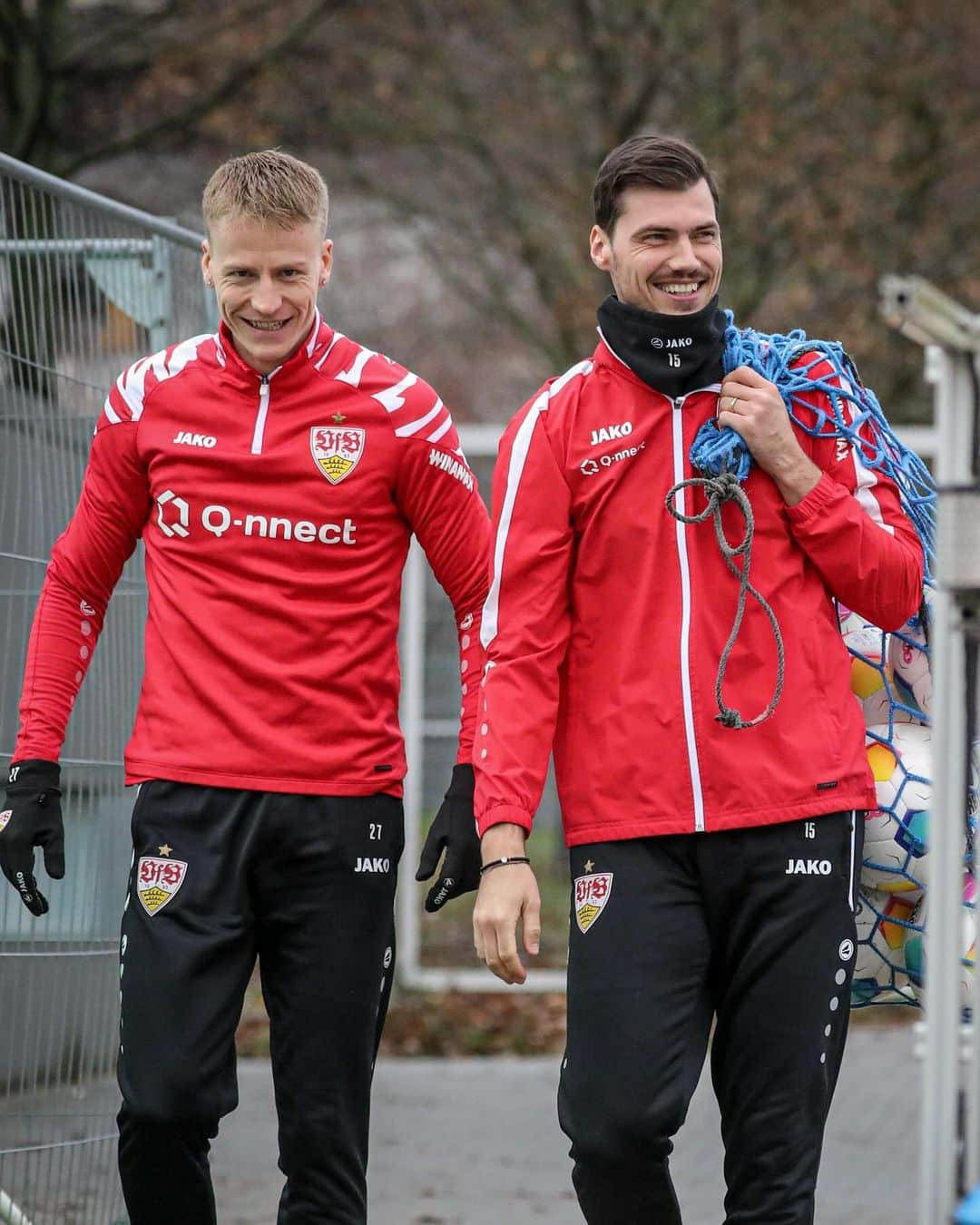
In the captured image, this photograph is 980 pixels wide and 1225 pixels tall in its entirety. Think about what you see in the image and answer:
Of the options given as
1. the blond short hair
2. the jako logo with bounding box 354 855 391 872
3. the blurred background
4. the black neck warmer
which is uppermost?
the blurred background

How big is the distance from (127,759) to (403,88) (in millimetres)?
9929

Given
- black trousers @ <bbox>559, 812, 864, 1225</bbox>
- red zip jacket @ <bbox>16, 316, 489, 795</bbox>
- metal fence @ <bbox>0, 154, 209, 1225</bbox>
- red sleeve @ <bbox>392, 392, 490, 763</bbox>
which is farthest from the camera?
metal fence @ <bbox>0, 154, 209, 1225</bbox>

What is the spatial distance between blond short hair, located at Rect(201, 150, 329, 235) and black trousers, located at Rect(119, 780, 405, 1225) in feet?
3.49

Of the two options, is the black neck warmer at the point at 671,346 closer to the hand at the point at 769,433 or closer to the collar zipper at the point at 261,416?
the hand at the point at 769,433

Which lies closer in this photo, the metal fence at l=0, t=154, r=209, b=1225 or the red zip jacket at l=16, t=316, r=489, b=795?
the red zip jacket at l=16, t=316, r=489, b=795

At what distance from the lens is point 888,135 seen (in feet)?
41.3

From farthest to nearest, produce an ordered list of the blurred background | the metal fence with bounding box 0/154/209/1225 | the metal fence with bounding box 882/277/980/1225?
the blurred background
the metal fence with bounding box 0/154/209/1225
the metal fence with bounding box 882/277/980/1225

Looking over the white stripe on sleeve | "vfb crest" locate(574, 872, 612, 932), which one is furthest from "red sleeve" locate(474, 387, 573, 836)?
"vfb crest" locate(574, 872, 612, 932)

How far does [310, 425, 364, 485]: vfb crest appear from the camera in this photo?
383 cm

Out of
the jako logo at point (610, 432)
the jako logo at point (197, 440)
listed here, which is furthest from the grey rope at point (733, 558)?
the jako logo at point (197, 440)

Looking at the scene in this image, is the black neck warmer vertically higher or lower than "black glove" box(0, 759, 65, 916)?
higher

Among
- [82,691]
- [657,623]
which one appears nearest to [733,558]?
[657,623]

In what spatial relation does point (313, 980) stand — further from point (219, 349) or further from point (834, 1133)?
point (834, 1133)

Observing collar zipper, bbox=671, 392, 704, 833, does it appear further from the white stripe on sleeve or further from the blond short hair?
the blond short hair
